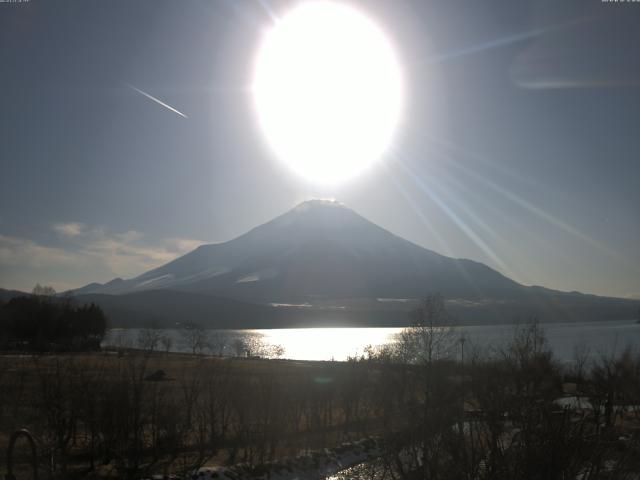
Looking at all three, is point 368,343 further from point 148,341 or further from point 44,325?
point 44,325

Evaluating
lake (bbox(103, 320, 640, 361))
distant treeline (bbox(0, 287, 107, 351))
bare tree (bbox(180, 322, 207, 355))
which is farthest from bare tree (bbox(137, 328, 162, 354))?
distant treeline (bbox(0, 287, 107, 351))

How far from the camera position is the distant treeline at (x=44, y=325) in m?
78.1

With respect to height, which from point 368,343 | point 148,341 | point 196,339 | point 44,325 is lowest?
point 368,343

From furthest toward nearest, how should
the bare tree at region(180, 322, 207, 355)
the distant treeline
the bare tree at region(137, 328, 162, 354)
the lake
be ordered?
the bare tree at region(180, 322, 207, 355) → the bare tree at region(137, 328, 162, 354) → the lake → the distant treeline

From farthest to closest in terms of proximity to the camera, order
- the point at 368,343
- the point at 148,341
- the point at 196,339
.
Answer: the point at 368,343 → the point at 196,339 → the point at 148,341

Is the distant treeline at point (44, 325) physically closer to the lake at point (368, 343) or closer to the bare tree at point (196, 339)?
the lake at point (368, 343)

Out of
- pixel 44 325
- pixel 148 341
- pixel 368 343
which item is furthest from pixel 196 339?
pixel 44 325

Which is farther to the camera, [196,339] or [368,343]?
[368,343]

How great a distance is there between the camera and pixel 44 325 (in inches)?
3206

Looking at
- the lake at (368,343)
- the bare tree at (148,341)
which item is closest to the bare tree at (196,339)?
the lake at (368,343)

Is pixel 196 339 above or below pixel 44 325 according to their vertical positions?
below

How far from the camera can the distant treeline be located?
256 ft

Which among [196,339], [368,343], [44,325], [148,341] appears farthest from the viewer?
[368,343]

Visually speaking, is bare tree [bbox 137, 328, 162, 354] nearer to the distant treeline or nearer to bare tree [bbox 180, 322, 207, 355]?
bare tree [bbox 180, 322, 207, 355]
